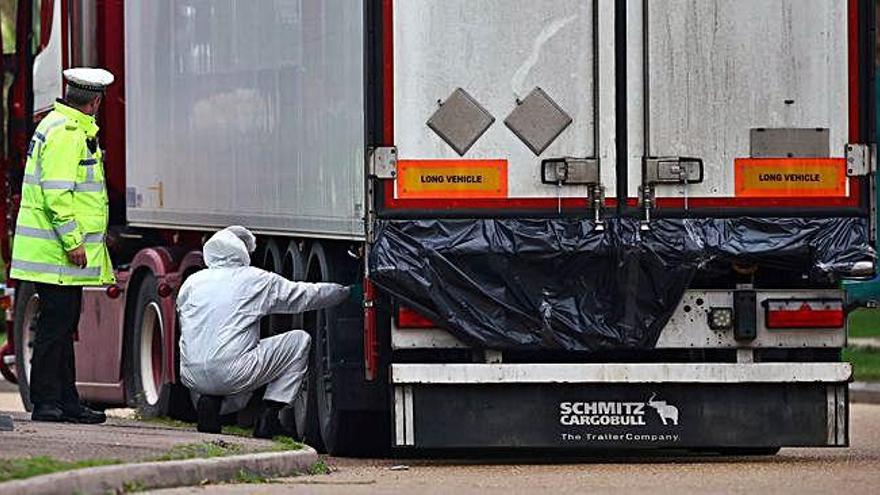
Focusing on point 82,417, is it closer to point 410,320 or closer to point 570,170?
point 410,320

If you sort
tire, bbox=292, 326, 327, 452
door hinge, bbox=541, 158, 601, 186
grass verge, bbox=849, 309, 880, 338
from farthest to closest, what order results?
grass verge, bbox=849, 309, 880, 338, tire, bbox=292, 326, 327, 452, door hinge, bbox=541, 158, 601, 186

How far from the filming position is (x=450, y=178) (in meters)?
12.5

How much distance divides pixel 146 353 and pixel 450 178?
4.93 metres

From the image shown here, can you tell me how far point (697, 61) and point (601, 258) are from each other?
105cm

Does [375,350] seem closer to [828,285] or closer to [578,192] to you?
[578,192]

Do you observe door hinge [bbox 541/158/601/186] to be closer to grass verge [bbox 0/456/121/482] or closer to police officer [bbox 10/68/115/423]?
police officer [bbox 10/68/115/423]

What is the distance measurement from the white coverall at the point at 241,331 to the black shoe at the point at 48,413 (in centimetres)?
70

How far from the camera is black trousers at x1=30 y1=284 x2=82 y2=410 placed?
1359cm

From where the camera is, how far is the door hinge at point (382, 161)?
12414 mm

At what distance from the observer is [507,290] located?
12.6 metres

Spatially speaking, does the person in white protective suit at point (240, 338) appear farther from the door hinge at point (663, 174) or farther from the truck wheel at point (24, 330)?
the truck wheel at point (24, 330)

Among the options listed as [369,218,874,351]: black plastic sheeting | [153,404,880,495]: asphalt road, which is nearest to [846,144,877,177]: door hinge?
[369,218,874,351]: black plastic sheeting

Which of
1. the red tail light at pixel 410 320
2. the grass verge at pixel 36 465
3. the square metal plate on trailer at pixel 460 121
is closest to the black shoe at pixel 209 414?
the red tail light at pixel 410 320

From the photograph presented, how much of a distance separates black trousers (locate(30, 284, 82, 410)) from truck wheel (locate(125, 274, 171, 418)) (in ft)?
9.26
